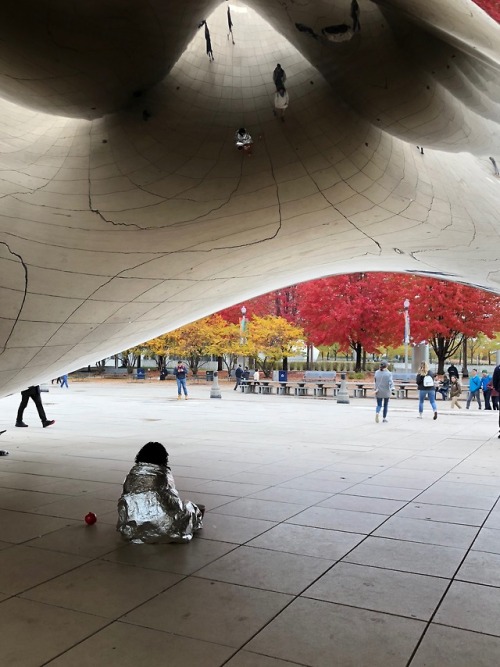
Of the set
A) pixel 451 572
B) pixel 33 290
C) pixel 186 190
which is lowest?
pixel 451 572

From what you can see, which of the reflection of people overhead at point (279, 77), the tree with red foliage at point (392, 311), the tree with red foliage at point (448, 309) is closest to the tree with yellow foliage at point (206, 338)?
the tree with red foliage at point (392, 311)

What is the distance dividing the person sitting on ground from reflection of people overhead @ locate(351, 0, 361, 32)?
3.56 m

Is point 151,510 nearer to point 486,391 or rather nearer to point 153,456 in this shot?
point 153,456

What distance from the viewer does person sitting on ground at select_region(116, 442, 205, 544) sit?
16.2 feet

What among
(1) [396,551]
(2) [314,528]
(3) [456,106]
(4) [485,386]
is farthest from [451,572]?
(4) [485,386]

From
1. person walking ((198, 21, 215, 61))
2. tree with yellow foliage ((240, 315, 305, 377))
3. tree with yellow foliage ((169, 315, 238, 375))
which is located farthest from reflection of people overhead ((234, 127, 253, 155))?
tree with yellow foliage ((169, 315, 238, 375))

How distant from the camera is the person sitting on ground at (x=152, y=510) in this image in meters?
4.95

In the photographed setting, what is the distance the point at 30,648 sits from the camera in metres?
3.13

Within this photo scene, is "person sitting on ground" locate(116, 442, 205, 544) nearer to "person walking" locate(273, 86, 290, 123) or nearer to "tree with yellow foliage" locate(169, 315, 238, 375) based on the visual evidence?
"person walking" locate(273, 86, 290, 123)

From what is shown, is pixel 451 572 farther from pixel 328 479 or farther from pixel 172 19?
pixel 172 19

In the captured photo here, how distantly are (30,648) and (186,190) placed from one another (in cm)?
309

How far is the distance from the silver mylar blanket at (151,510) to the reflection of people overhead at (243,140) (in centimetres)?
265

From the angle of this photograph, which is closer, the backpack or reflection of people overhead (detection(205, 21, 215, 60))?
reflection of people overhead (detection(205, 21, 215, 60))

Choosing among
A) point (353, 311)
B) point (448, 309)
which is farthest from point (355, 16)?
point (353, 311)
